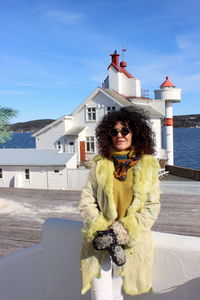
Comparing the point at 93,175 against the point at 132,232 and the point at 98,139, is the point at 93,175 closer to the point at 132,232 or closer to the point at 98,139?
the point at 98,139

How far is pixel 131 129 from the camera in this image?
268 centimetres

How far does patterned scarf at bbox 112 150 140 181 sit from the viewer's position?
97.3 inches

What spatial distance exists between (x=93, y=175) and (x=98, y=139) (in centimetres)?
39

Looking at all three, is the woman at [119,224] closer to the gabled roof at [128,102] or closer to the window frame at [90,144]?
the gabled roof at [128,102]

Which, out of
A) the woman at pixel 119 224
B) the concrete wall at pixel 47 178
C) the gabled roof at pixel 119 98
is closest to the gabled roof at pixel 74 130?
the gabled roof at pixel 119 98

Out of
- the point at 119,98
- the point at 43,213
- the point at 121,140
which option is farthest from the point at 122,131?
the point at 119,98

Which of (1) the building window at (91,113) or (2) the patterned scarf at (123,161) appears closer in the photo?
(2) the patterned scarf at (123,161)

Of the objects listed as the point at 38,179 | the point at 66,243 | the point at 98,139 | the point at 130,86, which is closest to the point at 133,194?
the point at 98,139

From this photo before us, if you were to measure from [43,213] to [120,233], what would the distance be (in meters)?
8.30

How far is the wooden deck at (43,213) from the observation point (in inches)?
300

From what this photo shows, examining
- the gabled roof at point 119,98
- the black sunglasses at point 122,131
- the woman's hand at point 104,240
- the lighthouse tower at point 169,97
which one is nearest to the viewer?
the woman's hand at point 104,240

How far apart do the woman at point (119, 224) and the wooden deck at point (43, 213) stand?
4708mm

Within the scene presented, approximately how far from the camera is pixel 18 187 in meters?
16.0

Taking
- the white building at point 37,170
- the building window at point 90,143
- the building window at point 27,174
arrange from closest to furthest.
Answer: the white building at point 37,170 → the building window at point 27,174 → the building window at point 90,143
